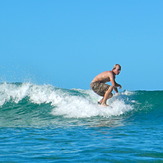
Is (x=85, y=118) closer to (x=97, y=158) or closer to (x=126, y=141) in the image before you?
(x=126, y=141)

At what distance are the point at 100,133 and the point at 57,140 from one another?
1145mm

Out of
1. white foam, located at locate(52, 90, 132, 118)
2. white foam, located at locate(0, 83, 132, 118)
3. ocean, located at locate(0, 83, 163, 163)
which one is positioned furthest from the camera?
white foam, located at locate(0, 83, 132, 118)

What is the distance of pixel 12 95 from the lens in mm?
14445

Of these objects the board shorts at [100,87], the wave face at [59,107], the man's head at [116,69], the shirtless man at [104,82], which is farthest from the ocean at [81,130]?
the man's head at [116,69]

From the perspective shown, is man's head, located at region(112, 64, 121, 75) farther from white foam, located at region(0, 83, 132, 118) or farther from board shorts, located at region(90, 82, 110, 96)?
white foam, located at region(0, 83, 132, 118)

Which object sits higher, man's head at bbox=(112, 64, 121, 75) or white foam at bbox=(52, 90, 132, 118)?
man's head at bbox=(112, 64, 121, 75)

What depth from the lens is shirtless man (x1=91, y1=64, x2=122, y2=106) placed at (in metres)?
10.5

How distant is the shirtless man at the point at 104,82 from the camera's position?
10484 millimetres

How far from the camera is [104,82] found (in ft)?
36.1

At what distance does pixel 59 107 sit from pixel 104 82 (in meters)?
2.16

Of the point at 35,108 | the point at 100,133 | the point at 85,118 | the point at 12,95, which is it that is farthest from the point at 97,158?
the point at 12,95

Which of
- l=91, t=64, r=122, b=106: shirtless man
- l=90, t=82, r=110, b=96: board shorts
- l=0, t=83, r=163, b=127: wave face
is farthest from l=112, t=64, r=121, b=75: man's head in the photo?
l=0, t=83, r=163, b=127: wave face

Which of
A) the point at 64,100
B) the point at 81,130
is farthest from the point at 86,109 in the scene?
the point at 81,130

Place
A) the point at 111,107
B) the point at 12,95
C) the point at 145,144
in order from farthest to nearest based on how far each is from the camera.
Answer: the point at 12,95
the point at 111,107
the point at 145,144
